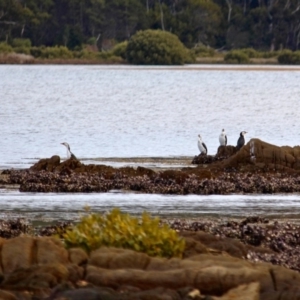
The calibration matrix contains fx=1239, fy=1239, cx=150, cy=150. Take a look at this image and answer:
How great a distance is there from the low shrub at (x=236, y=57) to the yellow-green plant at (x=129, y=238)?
4599 inches

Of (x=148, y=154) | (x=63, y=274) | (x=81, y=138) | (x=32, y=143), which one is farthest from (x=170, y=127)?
(x=63, y=274)

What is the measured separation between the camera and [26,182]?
2342cm

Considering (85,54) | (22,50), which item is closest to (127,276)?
(22,50)

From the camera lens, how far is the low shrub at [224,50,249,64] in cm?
12800

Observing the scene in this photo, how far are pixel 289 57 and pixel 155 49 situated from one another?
53.1 feet

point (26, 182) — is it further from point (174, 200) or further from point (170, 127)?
point (170, 127)

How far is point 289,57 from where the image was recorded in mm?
130000

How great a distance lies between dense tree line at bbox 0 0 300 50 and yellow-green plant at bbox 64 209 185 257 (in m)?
122

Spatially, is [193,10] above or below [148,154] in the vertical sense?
above

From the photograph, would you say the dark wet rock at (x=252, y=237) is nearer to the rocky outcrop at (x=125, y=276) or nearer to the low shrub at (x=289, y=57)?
the rocky outcrop at (x=125, y=276)

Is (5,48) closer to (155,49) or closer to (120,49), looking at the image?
(120,49)

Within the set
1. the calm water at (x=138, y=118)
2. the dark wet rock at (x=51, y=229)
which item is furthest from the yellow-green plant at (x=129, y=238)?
the calm water at (x=138, y=118)

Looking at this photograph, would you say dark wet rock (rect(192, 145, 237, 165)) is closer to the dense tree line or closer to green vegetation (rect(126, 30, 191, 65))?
green vegetation (rect(126, 30, 191, 65))

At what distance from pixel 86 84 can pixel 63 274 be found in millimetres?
89525
